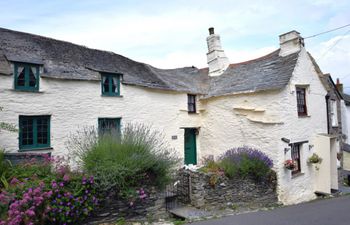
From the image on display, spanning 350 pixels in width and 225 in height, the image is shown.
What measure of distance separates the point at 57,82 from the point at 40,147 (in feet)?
8.78

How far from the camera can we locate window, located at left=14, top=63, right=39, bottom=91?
9211 millimetres

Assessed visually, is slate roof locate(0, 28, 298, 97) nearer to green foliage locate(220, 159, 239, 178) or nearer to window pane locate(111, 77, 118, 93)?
window pane locate(111, 77, 118, 93)

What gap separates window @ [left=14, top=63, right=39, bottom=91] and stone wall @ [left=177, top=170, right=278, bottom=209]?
6682 millimetres

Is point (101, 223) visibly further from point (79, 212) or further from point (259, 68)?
point (259, 68)

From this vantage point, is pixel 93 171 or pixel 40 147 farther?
pixel 40 147

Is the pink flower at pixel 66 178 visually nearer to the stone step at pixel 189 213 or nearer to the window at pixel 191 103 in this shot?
the stone step at pixel 189 213

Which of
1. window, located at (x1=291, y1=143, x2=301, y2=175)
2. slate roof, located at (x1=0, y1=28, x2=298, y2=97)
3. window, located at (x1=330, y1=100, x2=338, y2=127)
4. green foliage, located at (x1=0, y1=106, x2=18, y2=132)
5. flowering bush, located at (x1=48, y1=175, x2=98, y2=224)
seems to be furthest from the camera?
window, located at (x1=330, y1=100, x2=338, y2=127)

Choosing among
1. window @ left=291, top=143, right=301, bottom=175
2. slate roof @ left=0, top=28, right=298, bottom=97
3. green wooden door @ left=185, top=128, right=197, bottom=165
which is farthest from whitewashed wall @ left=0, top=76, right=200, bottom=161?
window @ left=291, top=143, right=301, bottom=175

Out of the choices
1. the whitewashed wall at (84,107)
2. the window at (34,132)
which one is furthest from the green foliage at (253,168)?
the window at (34,132)

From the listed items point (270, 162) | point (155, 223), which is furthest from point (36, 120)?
point (270, 162)

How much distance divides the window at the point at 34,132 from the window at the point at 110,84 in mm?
2775

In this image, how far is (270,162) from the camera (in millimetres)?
10836

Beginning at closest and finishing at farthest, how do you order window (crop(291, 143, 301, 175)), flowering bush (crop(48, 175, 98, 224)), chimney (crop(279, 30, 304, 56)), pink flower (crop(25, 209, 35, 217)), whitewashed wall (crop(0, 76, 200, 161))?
pink flower (crop(25, 209, 35, 217)) → flowering bush (crop(48, 175, 98, 224)) → whitewashed wall (crop(0, 76, 200, 161)) → window (crop(291, 143, 301, 175)) → chimney (crop(279, 30, 304, 56))

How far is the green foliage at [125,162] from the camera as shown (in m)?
6.34
